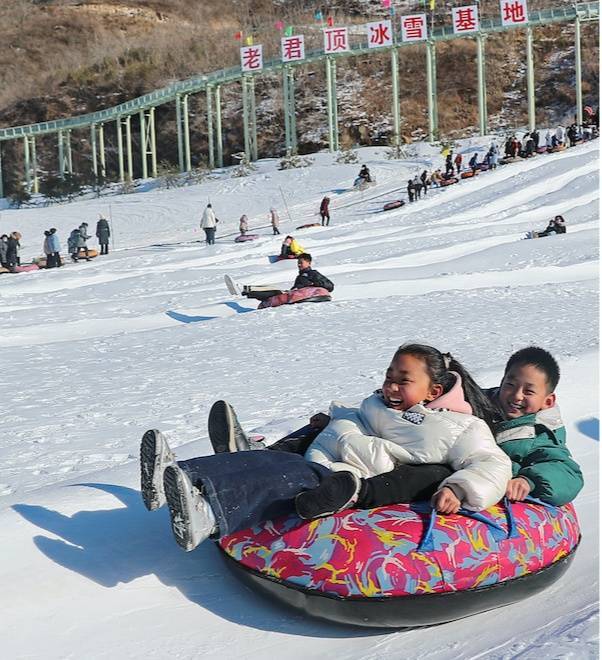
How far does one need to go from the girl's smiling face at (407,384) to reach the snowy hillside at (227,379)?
764mm

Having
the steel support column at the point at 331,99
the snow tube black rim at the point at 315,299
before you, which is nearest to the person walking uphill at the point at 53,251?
the snow tube black rim at the point at 315,299

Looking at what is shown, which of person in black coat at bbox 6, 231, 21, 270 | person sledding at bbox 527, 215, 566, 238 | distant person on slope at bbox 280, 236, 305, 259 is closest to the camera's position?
distant person on slope at bbox 280, 236, 305, 259

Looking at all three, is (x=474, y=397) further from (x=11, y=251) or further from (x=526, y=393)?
(x=11, y=251)

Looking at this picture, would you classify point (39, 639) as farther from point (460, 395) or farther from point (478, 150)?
point (478, 150)

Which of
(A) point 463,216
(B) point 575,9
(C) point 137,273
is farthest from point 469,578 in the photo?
(B) point 575,9

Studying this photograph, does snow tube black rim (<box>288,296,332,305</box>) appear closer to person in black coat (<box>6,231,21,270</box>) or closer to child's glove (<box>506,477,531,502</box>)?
child's glove (<box>506,477,531,502</box>)

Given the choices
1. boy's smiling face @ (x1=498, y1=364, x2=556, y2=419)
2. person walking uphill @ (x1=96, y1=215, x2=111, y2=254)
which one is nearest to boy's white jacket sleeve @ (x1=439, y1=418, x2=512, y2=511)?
boy's smiling face @ (x1=498, y1=364, x2=556, y2=419)

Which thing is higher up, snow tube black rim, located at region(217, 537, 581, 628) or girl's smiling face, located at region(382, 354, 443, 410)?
girl's smiling face, located at region(382, 354, 443, 410)

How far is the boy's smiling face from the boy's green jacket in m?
0.04

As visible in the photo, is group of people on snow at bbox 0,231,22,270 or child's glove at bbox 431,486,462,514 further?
group of people on snow at bbox 0,231,22,270

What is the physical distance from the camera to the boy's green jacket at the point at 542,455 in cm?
359

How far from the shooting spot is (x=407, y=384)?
3479mm

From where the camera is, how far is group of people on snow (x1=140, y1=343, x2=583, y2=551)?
3.23m

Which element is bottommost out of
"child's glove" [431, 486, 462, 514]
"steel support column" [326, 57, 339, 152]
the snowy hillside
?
the snowy hillside
